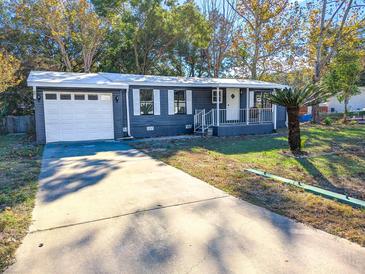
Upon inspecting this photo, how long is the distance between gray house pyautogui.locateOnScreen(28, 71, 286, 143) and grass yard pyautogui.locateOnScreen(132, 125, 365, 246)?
2.98 m

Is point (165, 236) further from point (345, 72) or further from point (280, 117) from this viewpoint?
point (345, 72)

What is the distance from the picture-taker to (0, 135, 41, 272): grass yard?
2706 mm

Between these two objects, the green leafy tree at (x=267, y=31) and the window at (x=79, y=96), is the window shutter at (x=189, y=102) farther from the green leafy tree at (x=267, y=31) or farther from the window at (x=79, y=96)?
the green leafy tree at (x=267, y=31)

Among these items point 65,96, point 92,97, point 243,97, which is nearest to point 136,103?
point 92,97

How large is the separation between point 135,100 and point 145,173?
694cm

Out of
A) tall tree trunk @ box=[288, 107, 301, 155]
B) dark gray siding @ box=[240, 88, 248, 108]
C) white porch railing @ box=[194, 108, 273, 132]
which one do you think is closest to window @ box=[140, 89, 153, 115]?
white porch railing @ box=[194, 108, 273, 132]

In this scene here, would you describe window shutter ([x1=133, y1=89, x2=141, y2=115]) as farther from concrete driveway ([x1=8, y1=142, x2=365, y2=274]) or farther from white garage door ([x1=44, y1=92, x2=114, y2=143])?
concrete driveway ([x1=8, y1=142, x2=365, y2=274])

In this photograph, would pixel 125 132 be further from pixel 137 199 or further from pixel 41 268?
pixel 41 268

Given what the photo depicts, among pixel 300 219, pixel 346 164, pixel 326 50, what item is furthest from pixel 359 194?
pixel 326 50

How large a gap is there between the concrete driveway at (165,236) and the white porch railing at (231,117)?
28.4 feet

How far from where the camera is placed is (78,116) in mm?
10797

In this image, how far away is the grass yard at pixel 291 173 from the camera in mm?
3367

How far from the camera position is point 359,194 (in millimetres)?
4285

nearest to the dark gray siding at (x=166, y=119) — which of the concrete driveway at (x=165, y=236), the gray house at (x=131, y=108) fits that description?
the gray house at (x=131, y=108)
